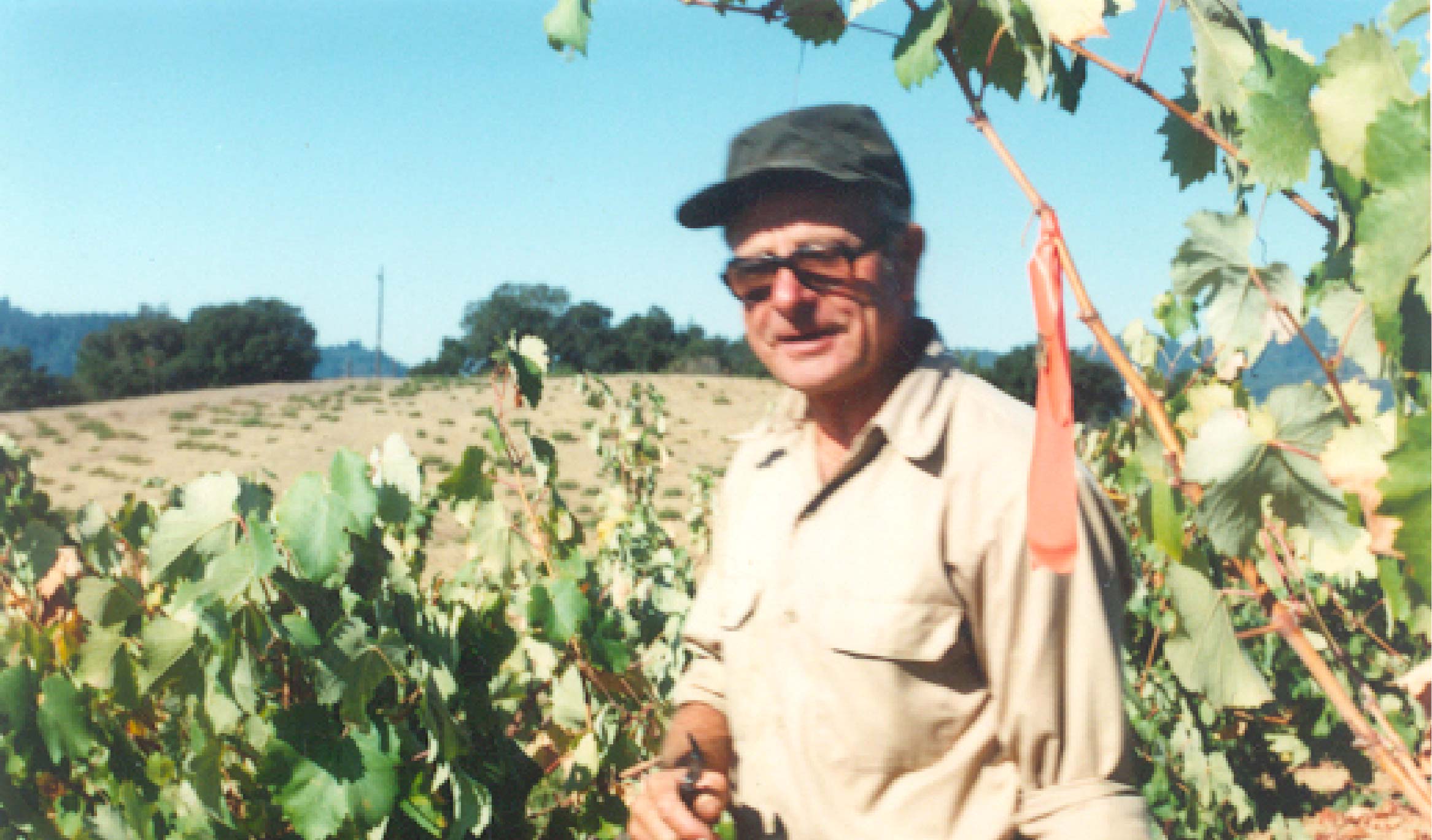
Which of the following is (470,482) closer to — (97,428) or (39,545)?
(39,545)

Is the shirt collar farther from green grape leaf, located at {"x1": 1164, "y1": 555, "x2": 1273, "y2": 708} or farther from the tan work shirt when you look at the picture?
green grape leaf, located at {"x1": 1164, "y1": 555, "x2": 1273, "y2": 708}

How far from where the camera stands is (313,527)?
6.08ft

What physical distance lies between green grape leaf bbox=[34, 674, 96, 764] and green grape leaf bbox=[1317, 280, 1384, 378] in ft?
7.82

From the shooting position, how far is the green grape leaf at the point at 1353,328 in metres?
0.92

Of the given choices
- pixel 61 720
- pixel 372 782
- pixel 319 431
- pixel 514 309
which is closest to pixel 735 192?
pixel 372 782

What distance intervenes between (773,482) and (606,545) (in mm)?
2195

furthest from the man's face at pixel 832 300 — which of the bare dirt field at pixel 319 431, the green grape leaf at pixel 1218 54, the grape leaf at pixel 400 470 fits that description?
the bare dirt field at pixel 319 431

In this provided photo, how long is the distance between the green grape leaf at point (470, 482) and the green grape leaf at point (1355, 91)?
1964 mm

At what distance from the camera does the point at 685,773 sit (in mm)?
1467

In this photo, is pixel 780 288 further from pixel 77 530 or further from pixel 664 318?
pixel 664 318

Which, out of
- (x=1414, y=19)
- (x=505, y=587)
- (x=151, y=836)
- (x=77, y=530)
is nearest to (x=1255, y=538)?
(x=1414, y=19)

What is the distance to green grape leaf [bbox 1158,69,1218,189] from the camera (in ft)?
3.76

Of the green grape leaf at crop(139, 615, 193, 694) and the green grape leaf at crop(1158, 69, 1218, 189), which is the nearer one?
the green grape leaf at crop(1158, 69, 1218, 189)

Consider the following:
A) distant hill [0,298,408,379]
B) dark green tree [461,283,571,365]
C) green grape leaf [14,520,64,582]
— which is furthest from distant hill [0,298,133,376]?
green grape leaf [14,520,64,582]
